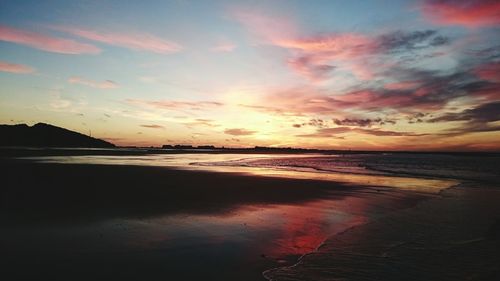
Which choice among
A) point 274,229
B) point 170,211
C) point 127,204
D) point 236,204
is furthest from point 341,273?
point 127,204

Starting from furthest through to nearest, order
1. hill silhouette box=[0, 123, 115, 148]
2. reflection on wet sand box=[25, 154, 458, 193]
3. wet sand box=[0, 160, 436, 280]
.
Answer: hill silhouette box=[0, 123, 115, 148] → reflection on wet sand box=[25, 154, 458, 193] → wet sand box=[0, 160, 436, 280]

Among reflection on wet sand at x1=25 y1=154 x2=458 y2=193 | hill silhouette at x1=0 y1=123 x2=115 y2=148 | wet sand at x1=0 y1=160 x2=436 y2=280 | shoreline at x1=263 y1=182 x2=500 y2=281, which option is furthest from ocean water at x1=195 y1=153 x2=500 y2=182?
hill silhouette at x1=0 y1=123 x2=115 y2=148

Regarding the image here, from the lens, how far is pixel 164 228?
1098 centimetres

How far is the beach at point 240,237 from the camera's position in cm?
743

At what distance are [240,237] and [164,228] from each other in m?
2.57

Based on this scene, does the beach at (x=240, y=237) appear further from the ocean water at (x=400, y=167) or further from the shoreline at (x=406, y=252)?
the ocean water at (x=400, y=167)

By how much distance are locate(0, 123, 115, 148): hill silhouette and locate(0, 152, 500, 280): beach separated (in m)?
163

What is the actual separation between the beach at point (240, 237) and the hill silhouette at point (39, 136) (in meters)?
163

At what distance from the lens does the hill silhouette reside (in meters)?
158

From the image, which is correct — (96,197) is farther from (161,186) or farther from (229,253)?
(229,253)

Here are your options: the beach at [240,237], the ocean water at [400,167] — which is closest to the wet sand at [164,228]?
the beach at [240,237]

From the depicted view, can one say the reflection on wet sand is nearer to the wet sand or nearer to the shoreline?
the wet sand

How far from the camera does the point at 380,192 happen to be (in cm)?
2217

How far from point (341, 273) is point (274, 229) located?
421 centimetres
